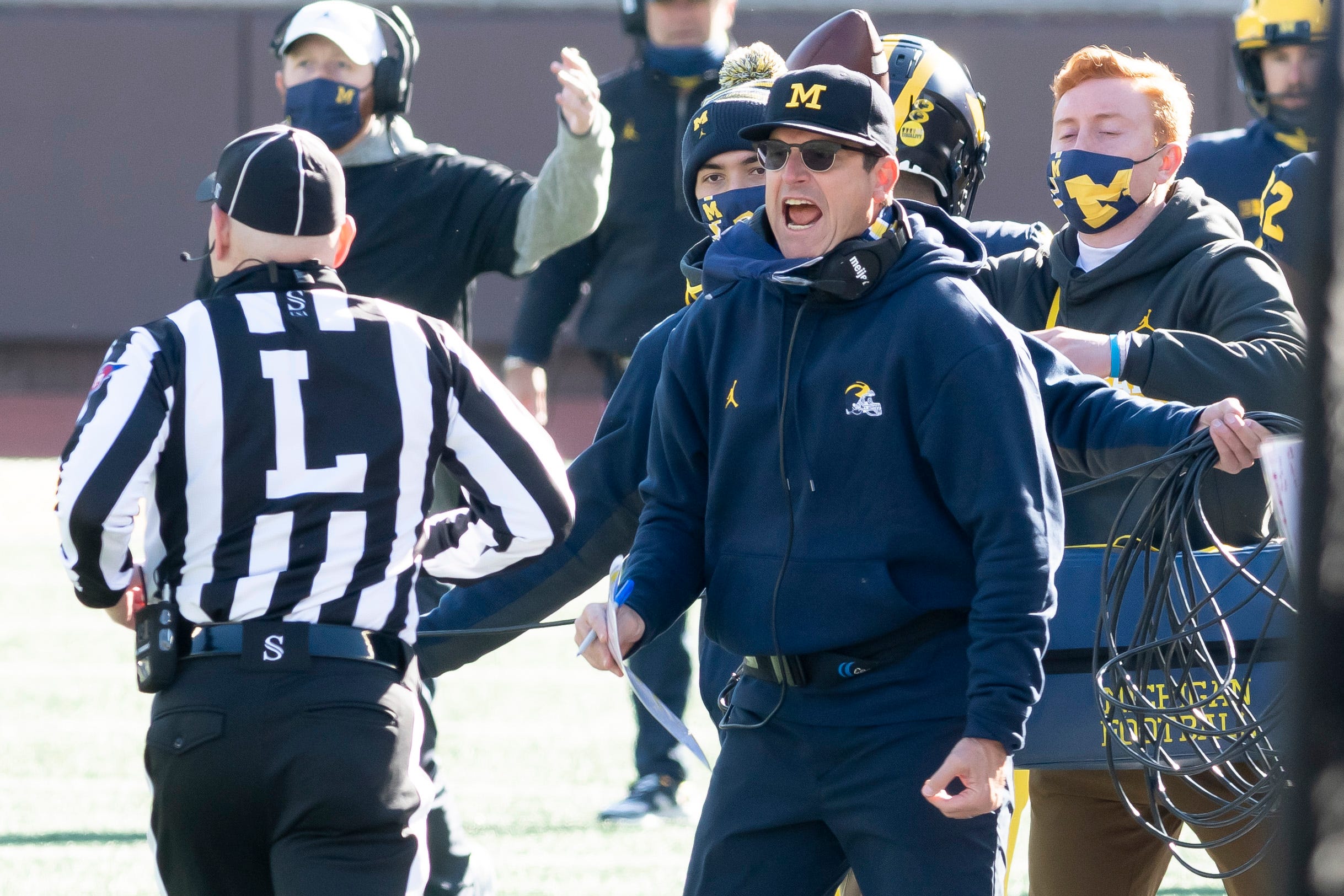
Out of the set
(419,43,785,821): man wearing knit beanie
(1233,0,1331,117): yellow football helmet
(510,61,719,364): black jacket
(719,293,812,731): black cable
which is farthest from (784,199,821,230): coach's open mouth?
(510,61,719,364): black jacket

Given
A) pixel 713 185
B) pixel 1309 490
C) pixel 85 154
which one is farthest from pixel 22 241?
pixel 1309 490

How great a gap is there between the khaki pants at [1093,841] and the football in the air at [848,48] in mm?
Answer: 1424

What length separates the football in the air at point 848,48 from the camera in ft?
11.1

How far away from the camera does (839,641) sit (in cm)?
259

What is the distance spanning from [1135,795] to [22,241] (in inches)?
666

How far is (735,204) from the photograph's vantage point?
3588mm

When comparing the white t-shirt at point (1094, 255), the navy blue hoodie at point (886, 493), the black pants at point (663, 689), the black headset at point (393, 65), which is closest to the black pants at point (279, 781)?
the navy blue hoodie at point (886, 493)

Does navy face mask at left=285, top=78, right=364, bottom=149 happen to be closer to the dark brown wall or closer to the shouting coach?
Result: the shouting coach

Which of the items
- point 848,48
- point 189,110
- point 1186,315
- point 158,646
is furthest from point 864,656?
point 189,110

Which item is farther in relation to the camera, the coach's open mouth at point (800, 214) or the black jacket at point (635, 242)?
the black jacket at point (635, 242)

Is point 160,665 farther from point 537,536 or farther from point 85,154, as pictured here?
point 85,154

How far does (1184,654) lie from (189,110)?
54.8 ft

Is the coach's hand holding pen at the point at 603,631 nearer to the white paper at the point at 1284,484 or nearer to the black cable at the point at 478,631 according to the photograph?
the black cable at the point at 478,631

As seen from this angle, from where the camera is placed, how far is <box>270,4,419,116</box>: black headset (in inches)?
212
